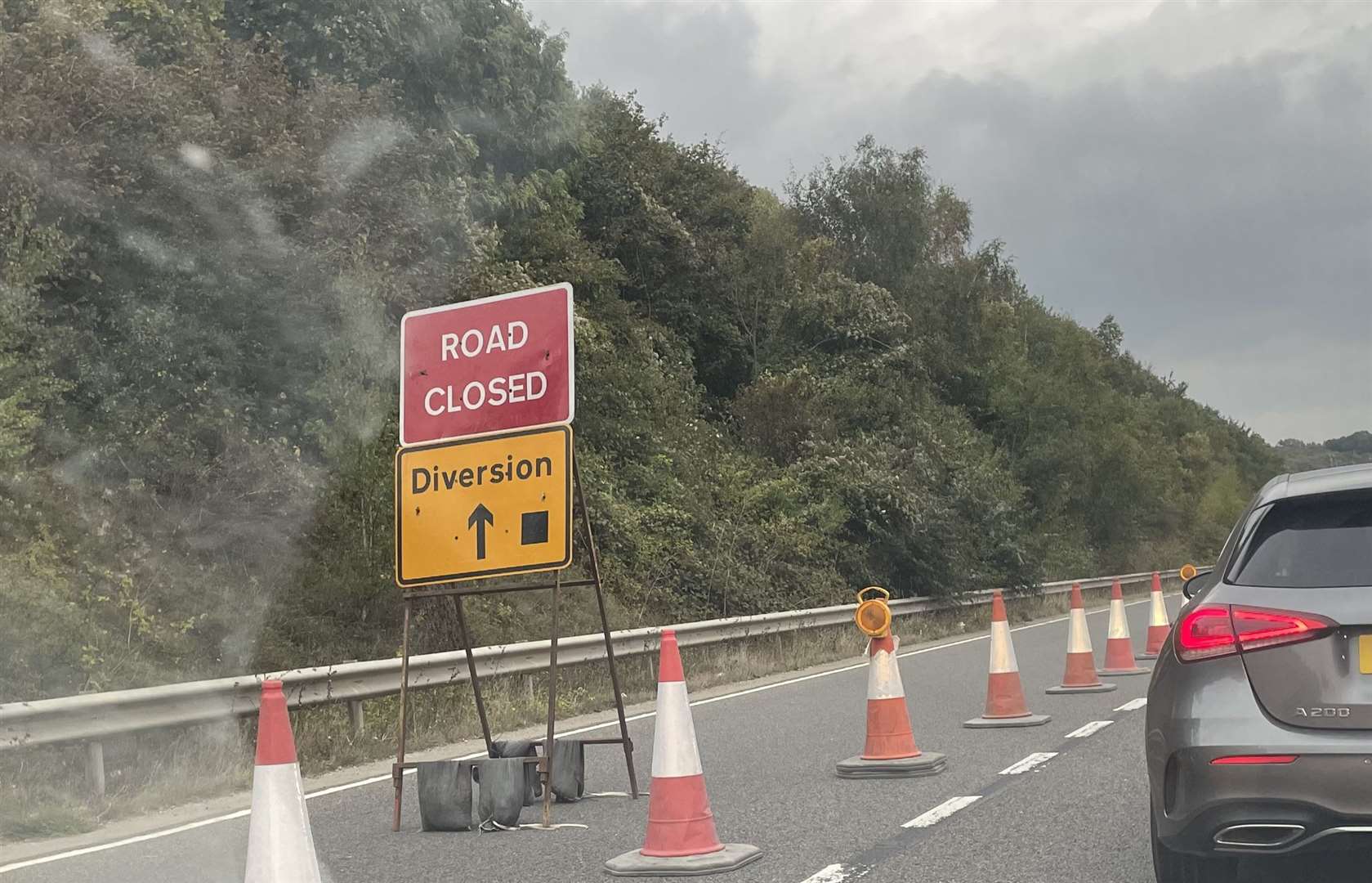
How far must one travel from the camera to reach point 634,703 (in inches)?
614

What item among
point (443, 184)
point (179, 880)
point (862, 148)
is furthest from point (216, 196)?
point (862, 148)

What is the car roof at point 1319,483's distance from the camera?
5.23 m

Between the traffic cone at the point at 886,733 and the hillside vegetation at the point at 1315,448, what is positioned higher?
the hillside vegetation at the point at 1315,448

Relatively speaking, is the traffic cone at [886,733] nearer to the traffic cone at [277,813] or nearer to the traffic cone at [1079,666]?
the traffic cone at [1079,666]

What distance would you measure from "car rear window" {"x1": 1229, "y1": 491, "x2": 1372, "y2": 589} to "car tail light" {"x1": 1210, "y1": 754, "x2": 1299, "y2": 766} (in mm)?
544

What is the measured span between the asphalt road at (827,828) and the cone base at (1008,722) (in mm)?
158

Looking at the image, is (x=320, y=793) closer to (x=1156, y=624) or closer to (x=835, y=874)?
(x=835, y=874)

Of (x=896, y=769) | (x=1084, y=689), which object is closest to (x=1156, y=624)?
(x=1084, y=689)

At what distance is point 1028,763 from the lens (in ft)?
31.2

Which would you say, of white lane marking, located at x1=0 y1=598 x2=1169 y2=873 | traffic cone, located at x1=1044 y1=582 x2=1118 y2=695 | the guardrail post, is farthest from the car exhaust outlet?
traffic cone, located at x1=1044 y1=582 x2=1118 y2=695

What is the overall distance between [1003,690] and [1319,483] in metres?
6.65

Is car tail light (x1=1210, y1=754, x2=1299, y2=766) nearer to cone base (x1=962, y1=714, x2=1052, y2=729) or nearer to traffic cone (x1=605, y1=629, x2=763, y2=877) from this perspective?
traffic cone (x1=605, y1=629, x2=763, y2=877)

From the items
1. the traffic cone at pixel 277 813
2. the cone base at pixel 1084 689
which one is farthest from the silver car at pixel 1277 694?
the cone base at pixel 1084 689

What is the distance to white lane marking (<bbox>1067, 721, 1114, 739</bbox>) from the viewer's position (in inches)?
425
